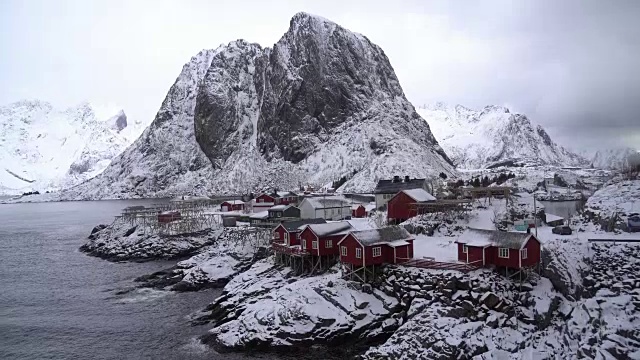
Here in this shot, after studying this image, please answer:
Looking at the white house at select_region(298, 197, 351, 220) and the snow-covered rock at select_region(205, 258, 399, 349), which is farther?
the white house at select_region(298, 197, 351, 220)

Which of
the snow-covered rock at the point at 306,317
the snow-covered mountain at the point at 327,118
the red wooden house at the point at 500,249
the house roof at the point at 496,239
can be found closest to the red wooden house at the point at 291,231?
the snow-covered rock at the point at 306,317

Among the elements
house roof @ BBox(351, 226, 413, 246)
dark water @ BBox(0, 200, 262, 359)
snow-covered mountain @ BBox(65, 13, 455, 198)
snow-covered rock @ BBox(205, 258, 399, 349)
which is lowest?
dark water @ BBox(0, 200, 262, 359)

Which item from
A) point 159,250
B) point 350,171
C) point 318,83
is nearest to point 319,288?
point 159,250

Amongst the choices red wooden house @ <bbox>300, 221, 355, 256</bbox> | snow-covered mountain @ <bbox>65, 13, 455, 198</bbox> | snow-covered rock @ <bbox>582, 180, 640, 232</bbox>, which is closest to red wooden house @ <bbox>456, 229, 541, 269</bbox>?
snow-covered rock @ <bbox>582, 180, 640, 232</bbox>

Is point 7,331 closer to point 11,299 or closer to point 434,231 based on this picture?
point 11,299

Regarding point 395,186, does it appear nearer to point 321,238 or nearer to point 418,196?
point 418,196

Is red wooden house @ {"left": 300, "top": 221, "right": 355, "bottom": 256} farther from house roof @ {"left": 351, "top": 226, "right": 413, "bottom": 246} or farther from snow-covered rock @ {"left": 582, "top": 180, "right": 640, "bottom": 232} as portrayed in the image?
snow-covered rock @ {"left": 582, "top": 180, "right": 640, "bottom": 232}

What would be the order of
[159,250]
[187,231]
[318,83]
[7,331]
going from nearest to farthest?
[7,331] → [159,250] → [187,231] → [318,83]
